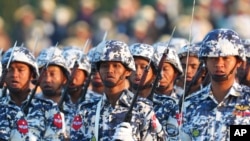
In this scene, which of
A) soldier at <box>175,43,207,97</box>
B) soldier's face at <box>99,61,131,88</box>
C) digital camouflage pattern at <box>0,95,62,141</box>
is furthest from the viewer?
soldier at <box>175,43,207,97</box>

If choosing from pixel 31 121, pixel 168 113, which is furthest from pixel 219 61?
pixel 31 121

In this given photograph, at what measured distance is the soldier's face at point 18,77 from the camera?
752 inches

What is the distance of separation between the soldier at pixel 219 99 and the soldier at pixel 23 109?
2.75 meters

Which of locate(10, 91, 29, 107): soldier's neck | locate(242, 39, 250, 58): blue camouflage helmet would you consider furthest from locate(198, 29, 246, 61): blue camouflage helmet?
locate(242, 39, 250, 58): blue camouflage helmet

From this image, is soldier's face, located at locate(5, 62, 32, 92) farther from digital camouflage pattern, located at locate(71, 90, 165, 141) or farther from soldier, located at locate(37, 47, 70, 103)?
digital camouflage pattern, located at locate(71, 90, 165, 141)

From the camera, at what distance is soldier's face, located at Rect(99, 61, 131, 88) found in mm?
16828

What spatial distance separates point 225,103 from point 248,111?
311 mm

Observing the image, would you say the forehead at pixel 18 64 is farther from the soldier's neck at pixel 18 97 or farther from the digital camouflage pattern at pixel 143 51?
the digital camouflage pattern at pixel 143 51

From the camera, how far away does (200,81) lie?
19922 millimetres

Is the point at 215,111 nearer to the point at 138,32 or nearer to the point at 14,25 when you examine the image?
the point at 138,32

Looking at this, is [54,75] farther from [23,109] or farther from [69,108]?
[23,109]

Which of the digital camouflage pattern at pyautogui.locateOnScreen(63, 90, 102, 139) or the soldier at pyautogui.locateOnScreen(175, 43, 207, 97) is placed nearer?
the soldier at pyautogui.locateOnScreen(175, 43, 207, 97)

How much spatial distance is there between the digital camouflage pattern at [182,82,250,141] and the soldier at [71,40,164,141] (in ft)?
2.36

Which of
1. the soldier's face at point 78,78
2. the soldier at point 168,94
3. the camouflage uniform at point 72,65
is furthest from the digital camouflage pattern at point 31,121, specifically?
the soldier's face at point 78,78
